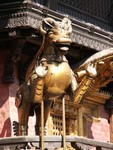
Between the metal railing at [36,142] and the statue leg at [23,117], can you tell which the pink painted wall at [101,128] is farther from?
the metal railing at [36,142]

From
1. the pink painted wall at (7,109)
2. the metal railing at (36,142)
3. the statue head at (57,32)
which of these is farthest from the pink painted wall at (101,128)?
the statue head at (57,32)

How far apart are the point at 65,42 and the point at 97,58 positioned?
2.86 meters

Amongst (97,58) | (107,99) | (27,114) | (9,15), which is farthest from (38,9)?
(107,99)

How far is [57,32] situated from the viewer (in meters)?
12.7

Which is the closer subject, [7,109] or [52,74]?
[52,74]

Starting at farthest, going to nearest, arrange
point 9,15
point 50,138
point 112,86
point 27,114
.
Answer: point 112,86 < point 9,15 < point 27,114 < point 50,138

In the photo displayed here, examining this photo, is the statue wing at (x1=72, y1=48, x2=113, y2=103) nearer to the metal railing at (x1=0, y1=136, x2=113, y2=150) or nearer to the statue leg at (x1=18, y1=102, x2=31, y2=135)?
the statue leg at (x1=18, y1=102, x2=31, y2=135)

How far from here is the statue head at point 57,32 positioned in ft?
41.2

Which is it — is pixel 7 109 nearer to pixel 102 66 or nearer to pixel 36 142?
pixel 102 66

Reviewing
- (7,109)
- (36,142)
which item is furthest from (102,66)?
(36,142)

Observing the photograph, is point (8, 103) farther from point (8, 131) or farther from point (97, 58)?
point (97, 58)

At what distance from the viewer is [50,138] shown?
12375mm

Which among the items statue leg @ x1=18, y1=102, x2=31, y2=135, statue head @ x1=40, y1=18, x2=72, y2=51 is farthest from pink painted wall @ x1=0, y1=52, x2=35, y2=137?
statue head @ x1=40, y1=18, x2=72, y2=51

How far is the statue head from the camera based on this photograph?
41.2ft
